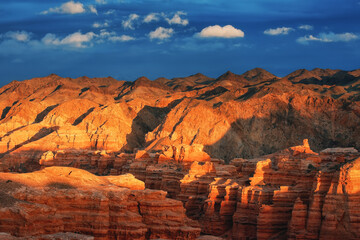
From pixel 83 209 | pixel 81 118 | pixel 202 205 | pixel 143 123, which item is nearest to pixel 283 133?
pixel 143 123

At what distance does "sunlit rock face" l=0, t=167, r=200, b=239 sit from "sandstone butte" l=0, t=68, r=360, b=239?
0.08 metres

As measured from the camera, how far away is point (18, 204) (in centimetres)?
4159

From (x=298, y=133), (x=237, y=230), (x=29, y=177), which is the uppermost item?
(x=298, y=133)

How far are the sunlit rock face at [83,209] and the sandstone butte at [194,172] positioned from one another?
8 cm

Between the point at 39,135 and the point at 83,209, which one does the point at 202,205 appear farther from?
the point at 39,135

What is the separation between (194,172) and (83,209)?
1384 inches

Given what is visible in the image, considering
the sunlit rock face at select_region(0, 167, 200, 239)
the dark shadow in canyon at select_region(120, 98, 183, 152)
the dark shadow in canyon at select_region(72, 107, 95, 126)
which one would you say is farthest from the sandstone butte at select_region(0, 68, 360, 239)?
the dark shadow in canyon at select_region(72, 107, 95, 126)

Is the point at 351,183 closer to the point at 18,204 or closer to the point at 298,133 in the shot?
the point at 18,204

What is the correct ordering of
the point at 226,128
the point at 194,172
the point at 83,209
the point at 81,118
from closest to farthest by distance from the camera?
the point at 83,209 → the point at 194,172 → the point at 226,128 → the point at 81,118

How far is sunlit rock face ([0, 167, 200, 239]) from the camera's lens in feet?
136

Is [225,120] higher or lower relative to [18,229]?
higher

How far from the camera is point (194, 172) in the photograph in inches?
3174

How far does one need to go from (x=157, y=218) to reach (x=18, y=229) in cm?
1361

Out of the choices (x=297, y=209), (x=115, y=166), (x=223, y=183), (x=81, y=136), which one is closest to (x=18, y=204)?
(x=297, y=209)
